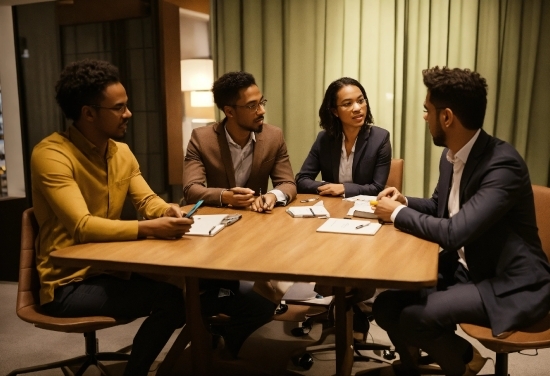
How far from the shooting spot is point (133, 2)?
14.9 ft

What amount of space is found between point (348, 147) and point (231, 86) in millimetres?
787

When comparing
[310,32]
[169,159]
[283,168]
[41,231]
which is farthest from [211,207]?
[169,159]

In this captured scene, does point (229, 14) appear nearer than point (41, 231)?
No

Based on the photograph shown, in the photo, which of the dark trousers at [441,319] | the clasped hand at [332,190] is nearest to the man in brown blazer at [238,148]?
the clasped hand at [332,190]

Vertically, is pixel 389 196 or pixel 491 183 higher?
pixel 491 183

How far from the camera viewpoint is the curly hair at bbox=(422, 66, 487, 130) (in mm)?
1940

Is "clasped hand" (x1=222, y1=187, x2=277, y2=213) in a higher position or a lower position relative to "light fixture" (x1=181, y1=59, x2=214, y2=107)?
lower

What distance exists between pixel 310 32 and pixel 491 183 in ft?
7.71

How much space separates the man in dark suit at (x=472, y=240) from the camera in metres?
1.78

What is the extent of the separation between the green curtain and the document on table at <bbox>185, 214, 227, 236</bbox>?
5.85 ft

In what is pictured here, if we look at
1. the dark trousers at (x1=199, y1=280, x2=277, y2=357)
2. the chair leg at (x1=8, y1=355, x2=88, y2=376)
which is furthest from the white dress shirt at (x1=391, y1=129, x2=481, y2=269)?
the chair leg at (x1=8, y1=355, x2=88, y2=376)

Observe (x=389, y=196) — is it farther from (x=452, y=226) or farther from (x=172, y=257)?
(x=172, y=257)

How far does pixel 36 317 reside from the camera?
80.0 inches

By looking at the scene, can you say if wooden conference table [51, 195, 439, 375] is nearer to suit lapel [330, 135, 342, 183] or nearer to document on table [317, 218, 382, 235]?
document on table [317, 218, 382, 235]
